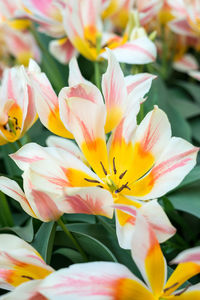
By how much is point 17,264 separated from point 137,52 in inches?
11.1

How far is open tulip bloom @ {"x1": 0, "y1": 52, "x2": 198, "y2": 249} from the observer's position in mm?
313

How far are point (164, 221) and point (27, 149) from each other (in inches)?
4.7

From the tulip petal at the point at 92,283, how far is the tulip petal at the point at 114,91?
0.43 feet

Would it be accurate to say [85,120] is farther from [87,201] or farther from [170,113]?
[170,113]

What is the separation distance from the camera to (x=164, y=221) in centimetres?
30

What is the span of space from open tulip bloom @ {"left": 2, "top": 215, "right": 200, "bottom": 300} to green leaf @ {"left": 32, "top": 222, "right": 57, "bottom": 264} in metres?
0.07

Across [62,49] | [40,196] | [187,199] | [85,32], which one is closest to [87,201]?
[40,196]

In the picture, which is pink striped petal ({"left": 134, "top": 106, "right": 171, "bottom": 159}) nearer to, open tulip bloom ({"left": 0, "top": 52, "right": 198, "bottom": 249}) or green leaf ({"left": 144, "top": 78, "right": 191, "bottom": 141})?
open tulip bloom ({"left": 0, "top": 52, "right": 198, "bottom": 249})

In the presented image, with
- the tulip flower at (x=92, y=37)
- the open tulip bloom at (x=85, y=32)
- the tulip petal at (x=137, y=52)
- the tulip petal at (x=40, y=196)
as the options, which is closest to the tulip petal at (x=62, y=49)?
the open tulip bloom at (x=85, y=32)

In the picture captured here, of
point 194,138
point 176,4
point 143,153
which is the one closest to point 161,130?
point 143,153

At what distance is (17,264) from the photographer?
0.32 metres

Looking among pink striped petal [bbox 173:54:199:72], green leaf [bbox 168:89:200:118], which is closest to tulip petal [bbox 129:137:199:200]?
green leaf [bbox 168:89:200:118]

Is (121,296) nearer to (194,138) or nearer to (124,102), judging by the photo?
(124,102)

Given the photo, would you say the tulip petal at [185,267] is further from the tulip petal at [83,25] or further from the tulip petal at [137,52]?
the tulip petal at [83,25]
